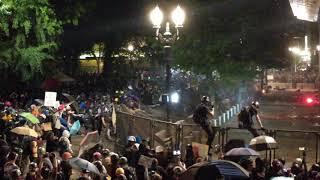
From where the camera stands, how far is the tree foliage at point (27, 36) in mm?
24453

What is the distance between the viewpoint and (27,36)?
2625 centimetres

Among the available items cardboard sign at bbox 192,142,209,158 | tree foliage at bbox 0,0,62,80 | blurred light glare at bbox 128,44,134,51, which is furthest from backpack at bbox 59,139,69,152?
blurred light glare at bbox 128,44,134,51

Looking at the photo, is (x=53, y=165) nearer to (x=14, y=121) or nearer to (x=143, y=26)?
(x=14, y=121)

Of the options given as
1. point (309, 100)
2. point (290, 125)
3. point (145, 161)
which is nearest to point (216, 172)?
point (145, 161)

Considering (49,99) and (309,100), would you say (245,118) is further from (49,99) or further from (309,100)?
(309,100)

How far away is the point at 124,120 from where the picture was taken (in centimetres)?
1739

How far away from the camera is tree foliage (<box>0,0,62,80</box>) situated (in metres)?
24.5

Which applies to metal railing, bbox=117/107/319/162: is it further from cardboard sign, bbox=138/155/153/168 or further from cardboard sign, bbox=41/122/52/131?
cardboard sign, bbox=138/155/153/168

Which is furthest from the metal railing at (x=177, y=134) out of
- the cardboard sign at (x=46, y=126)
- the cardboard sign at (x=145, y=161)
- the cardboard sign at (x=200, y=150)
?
the cardboard sign at (x=145, y=161)

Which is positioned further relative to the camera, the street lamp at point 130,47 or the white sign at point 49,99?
the street lamp at point 130,47

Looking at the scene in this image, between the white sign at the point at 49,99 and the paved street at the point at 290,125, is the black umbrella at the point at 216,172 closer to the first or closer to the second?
the paved street at the point at 290,125

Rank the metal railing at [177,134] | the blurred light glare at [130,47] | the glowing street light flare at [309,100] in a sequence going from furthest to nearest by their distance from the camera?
1. the blurred light glare at [130,47]
2. the glowing street light flare at [309,100]
3. the metal railing at [177,134]

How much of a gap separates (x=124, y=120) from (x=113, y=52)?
25.6 meters

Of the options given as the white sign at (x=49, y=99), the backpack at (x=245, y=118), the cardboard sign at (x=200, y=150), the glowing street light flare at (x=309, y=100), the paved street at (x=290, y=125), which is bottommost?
the paved street at (x=290, y=125)
